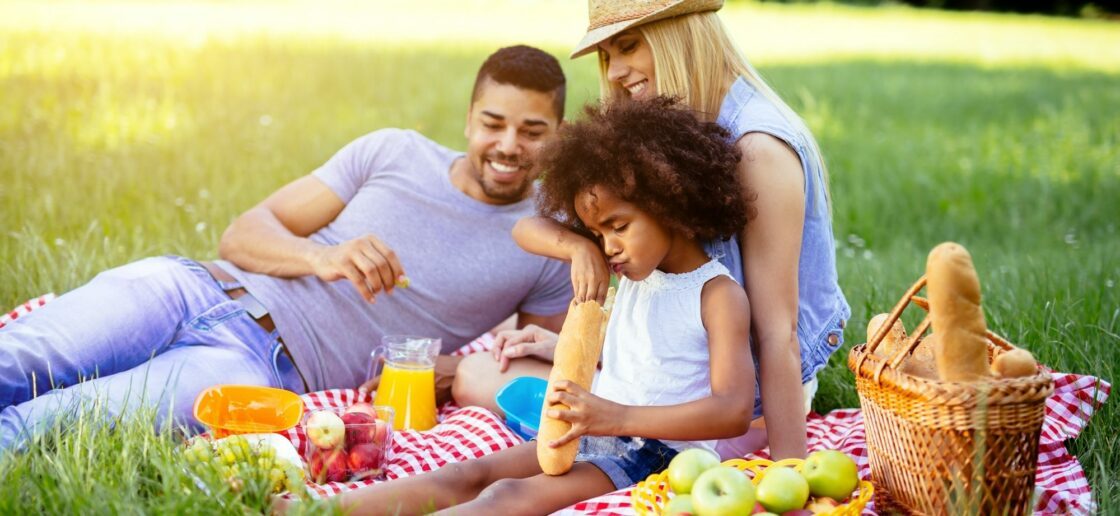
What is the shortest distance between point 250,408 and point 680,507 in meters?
1.39

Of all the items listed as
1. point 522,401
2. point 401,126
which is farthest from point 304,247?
point 401,126

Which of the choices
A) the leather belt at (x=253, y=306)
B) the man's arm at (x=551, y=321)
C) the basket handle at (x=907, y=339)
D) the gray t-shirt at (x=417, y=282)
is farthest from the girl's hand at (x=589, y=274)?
the leather belt at (x=253, y=306)

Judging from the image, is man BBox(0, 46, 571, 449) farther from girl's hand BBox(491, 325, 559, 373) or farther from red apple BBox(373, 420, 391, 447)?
red apple BBox(373, 420, 391, 447)

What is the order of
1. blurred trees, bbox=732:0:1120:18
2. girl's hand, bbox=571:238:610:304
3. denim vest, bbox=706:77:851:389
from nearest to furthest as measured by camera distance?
girl's hand, bbox=571:238:610:304 → denim vest, bbox=706:77:851:389 → blurred trees, bbox=732:0:1120:18

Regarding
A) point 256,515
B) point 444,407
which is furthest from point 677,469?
point 444,407

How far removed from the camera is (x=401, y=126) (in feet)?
25.5

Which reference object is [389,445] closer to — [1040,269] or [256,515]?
[256,515]

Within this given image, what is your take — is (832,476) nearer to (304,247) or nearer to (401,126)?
(304,247)

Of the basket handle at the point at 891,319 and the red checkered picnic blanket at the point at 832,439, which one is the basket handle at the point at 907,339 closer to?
the basket handle at the point at 891,319

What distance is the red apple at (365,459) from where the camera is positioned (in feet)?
9.79

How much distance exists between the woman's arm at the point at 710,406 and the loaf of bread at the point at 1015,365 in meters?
0.56

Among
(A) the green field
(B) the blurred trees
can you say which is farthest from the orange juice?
(B) the blurred trees

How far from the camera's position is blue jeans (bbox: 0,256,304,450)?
9.92ft

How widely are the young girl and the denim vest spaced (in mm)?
150
